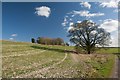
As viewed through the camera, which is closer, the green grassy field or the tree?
the green grassy field

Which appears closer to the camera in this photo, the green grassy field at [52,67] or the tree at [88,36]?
the green grassy field at [52,67]

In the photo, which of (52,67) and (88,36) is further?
(88,36)

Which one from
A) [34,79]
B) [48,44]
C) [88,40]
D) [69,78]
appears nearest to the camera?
[34,79]

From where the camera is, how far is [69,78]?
23.4m

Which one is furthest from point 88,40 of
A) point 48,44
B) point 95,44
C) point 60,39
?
point 48,44

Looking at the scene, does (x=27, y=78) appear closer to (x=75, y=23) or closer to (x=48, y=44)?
(x=75, y=23)

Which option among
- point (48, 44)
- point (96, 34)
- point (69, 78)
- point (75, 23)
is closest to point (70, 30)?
point (75, 23)

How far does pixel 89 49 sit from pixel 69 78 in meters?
53.0

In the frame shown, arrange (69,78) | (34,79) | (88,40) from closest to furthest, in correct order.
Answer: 1. (34,79)
2. (69,78)
3. (88,40)

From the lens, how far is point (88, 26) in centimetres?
7625

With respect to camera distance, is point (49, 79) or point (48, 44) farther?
point (48, 44)

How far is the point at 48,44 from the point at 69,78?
74.5m

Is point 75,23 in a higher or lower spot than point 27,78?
higher

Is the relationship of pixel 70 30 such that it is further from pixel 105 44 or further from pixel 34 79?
pixel 34 79
